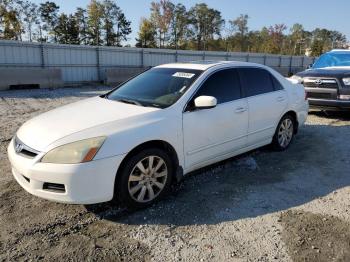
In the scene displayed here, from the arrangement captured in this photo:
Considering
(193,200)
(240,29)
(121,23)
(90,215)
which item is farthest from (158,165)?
(240,29)

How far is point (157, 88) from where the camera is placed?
4.55 meters

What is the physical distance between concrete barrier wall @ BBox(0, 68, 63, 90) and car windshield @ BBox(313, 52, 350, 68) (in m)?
10.9

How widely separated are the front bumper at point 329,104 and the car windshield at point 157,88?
500cm

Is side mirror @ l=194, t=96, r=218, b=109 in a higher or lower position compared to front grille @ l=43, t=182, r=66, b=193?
higher

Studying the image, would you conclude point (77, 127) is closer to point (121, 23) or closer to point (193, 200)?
point (193, 200)

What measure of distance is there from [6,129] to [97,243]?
502 centimetres

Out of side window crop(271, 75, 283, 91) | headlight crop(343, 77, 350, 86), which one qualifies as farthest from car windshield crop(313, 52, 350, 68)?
side window crop(271, 75, 283, 91)

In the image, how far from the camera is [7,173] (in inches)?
188

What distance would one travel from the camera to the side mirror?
409cm

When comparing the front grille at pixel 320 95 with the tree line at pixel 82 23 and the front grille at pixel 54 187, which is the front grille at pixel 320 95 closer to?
the front grille at pixel 54 187

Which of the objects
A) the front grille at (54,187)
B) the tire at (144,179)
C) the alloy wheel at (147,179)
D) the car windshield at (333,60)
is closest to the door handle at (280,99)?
the tire at (144,179)

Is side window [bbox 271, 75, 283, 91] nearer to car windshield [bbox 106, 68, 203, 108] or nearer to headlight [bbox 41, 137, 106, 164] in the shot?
car windshield [bbox 106, 68, 203, 108]

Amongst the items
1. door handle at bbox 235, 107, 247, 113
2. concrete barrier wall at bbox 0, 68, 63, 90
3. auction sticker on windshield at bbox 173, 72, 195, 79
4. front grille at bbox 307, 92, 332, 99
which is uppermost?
auction sticker on windshield at bbox 173, 72, 195, 79

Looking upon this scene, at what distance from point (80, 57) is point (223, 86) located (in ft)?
48.7
